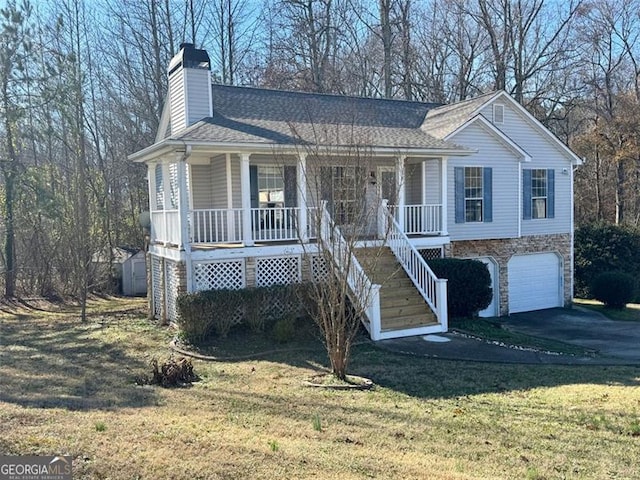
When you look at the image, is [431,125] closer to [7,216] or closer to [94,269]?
[94,269]

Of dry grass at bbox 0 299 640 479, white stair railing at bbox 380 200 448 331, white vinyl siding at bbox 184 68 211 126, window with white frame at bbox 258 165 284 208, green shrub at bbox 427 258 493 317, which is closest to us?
dry grass at bbox 0 299 640 479

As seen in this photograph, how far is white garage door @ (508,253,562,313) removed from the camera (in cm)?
1733

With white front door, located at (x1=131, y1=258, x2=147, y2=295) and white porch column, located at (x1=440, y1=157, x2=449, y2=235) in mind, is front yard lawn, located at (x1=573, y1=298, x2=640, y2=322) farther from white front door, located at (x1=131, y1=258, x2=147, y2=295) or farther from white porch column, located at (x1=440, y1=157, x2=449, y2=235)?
white front door, located at (x1=131, y1=258, x2=147, y2=295)

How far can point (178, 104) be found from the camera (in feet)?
47.8

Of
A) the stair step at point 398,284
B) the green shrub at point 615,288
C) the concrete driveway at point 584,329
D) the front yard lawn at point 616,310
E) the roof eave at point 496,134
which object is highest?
the roof eave at point 496,134

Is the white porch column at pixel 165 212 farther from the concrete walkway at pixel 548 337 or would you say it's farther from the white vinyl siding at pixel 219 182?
the concrete walkway at pixel 548 337

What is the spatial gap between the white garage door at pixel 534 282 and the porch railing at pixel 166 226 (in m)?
10.6

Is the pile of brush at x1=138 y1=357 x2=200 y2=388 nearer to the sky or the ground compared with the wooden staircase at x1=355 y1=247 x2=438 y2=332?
nearer to the ground

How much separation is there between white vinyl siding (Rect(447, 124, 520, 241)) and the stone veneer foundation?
271 mm

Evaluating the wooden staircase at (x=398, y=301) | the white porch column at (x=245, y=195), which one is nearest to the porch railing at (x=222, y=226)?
the white porch column at (x=245, y=195)

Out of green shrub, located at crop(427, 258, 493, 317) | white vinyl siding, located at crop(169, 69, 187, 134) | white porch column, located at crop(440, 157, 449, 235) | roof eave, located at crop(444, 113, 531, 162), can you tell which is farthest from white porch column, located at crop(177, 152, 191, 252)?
roof eave, located at crop(444, 113, 531, 162)

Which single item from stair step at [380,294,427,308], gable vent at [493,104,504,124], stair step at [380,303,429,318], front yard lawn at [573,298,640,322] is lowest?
front yard lawn at [573,298,640,322]

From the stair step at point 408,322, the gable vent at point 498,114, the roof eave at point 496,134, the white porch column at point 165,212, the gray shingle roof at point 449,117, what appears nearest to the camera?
the stair step at point 408,322

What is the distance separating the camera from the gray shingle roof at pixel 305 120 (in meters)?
12.5
